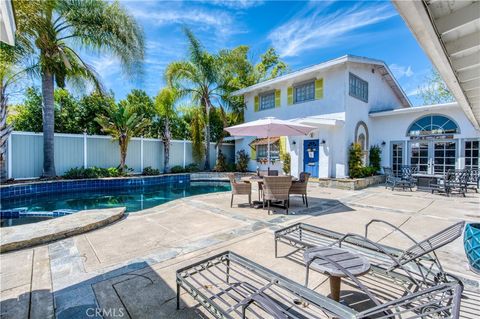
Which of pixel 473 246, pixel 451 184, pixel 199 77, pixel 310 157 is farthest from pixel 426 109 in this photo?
pixel 199 77

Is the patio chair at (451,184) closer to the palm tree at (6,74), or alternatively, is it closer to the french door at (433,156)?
the french door at (433,156)

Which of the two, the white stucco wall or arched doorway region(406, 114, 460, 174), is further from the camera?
arched doorway region(406, 114, 460, 174)

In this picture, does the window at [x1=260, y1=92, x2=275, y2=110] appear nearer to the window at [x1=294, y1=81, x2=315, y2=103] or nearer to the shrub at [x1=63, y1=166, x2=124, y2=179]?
the window at [x1=294, y1=81, x2=315, y2=103]

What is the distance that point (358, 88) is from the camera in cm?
1509

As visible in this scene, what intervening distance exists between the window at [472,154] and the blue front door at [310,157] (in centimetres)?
790

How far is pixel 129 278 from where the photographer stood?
11.3 feet

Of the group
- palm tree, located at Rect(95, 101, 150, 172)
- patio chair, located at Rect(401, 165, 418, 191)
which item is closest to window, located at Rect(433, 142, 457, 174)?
patio chair, located at Rect(401, 165, 418, 191)

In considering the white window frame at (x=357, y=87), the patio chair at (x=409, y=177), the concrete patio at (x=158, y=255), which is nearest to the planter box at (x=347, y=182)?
the patio chair at (x=409, y=177)

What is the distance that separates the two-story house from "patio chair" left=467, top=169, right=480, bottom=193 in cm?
75

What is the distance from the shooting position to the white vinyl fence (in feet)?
42.6

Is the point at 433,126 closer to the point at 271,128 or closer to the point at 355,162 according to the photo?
the point at 355,162

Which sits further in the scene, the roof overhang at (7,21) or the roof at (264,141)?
the roof at (264,141)

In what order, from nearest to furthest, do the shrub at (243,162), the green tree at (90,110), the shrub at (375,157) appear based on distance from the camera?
the shrub at (375,157) → the green tree at (90,110) → the shrub at (243,162)

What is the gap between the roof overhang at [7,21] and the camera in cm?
241
